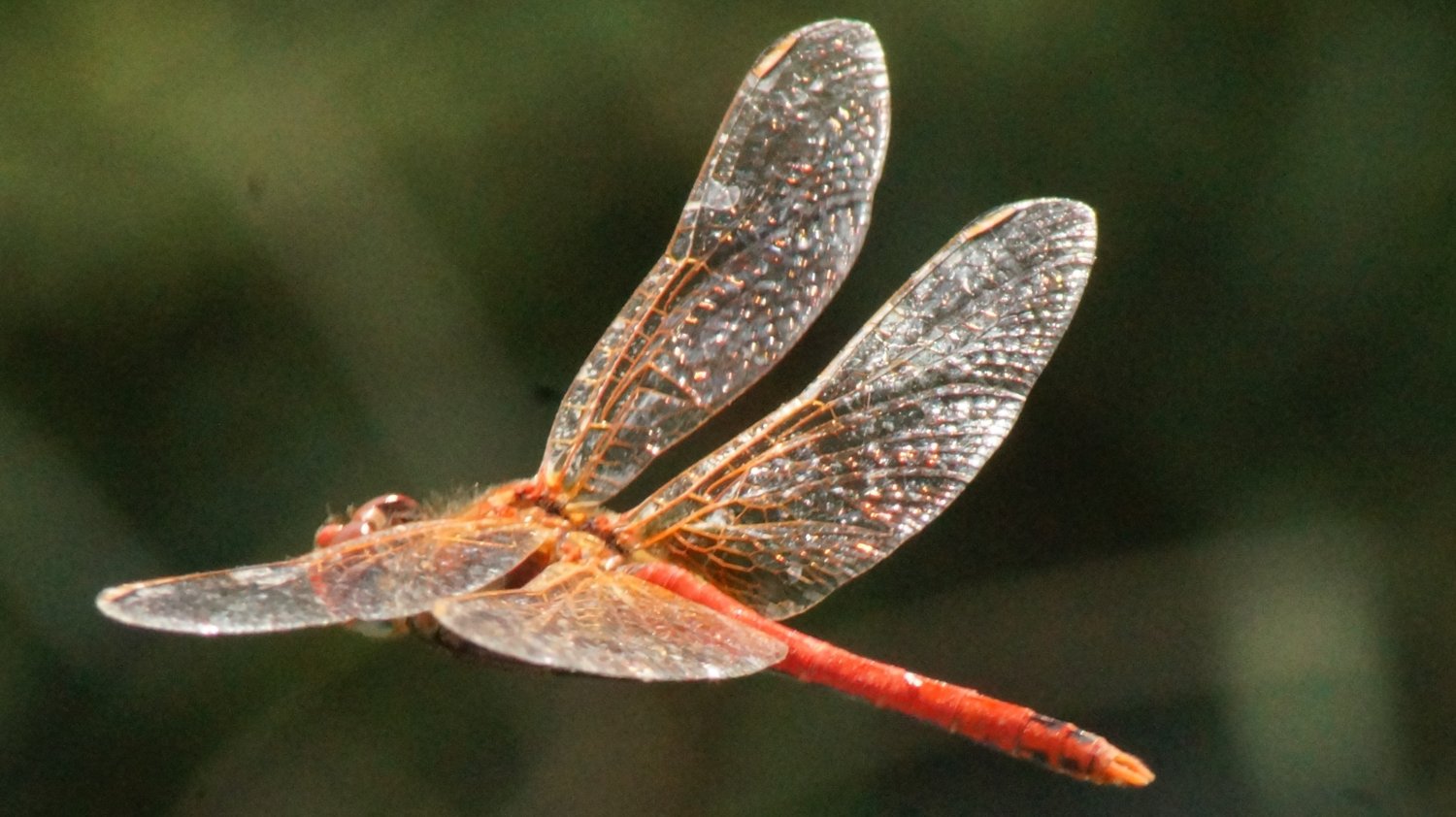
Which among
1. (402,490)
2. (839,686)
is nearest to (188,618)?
(839,686)

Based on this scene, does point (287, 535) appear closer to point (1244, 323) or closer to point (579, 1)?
point (579, 1)

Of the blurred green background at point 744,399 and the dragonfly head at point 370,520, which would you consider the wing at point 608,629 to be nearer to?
the dragonfly head at point 370,520

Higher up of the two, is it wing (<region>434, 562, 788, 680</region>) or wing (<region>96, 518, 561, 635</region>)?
wing (<region>96, 518, 561, 635</region>)

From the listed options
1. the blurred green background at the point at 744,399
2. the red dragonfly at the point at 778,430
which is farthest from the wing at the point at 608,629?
the blurred green background at the point at 744,399

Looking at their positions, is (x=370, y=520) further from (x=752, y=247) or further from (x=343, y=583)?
(x=752, y=247)

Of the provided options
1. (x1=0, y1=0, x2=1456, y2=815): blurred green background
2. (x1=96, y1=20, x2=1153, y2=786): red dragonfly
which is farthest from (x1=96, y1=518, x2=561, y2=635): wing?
(x1=0, y1=0, x2=1456, y2=815): blurred green background

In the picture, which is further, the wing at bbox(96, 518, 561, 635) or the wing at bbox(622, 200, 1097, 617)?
the wing at bbox(622, 200, 1097, 617)

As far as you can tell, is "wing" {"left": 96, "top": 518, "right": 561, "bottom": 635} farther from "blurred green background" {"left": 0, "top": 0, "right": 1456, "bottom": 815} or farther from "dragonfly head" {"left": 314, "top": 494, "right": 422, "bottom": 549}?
"blurred green background" {"left": 0, "top": 0, "right": 1456, "bottom": 815}

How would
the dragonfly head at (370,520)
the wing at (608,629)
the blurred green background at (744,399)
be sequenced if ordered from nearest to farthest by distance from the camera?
1. the wing at (608,629)
2. the dragonfly head at (370,520)
3. the blurred green background at (744,399)
